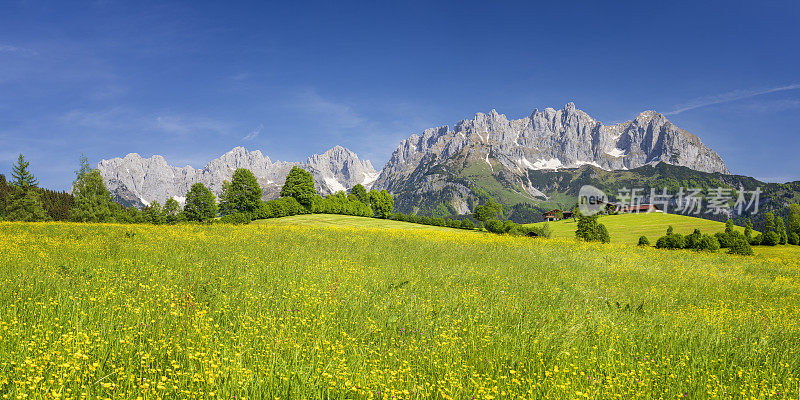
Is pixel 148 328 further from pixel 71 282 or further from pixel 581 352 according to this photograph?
pixel 581 352

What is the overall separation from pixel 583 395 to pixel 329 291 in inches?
230

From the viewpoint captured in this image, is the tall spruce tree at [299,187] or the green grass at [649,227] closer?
the tall spruce tree at [299,187]

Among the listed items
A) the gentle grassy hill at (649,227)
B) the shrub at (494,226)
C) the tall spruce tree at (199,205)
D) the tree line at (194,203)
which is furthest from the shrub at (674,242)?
the tall spruce tree at (199,205)

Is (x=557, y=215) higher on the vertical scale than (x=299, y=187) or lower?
higher

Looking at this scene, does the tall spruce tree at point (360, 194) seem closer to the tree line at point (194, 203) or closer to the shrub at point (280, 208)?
the tree line at point (194, 203)

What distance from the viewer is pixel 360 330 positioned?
622 cm

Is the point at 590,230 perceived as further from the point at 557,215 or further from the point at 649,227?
the point at 557,215

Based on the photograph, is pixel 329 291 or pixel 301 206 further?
pixel 301 206

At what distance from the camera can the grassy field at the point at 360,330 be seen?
4215 millimetres

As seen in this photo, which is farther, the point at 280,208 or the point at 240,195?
the point at 280,208

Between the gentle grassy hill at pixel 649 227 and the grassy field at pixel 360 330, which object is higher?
the gentle grassy hill at pixel 649 227

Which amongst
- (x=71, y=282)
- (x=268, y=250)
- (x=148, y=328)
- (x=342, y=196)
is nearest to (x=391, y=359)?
(x=148, y=328)

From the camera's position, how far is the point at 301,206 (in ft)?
214

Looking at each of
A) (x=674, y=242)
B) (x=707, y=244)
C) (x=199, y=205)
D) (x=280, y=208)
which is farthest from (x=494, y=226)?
(x=199, y=205)
